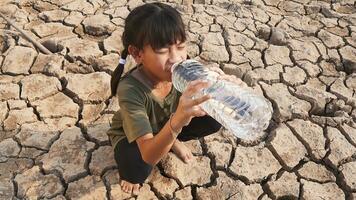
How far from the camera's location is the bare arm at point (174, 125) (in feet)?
4.68

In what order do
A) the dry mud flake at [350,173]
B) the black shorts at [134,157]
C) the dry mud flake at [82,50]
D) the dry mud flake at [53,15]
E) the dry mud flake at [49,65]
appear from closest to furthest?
the black shorts at [134,157] < the dry mud flake at [350,173] < the dry mud flake at [49,65] < the dry mud flake at [82,50] < the dry mud flake at [53,15]

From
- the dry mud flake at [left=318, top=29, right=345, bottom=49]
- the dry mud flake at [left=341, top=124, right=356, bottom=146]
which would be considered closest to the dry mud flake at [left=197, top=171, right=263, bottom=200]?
the dry mud flake at [left=341, top=124, right=356, bottom=146]

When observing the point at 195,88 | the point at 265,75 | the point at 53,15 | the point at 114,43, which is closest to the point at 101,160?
the point at 195,88

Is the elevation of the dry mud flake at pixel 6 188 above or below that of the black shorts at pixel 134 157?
below

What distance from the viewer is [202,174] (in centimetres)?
218

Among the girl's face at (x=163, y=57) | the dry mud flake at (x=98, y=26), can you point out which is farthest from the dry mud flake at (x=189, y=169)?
the dry mud flake at (x=98, y=26)

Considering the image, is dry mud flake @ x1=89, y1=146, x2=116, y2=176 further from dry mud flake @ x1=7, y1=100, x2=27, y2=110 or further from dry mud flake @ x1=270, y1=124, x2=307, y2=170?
dry mud flake @ x1=270, y1=124, x2=307, y2=170

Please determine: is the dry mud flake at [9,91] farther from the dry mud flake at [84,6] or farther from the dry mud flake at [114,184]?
the dry mud flake at [84,6]

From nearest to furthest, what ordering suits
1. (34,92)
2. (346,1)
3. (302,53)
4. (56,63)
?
(34,92), (56,63), (302,53), (346,1)

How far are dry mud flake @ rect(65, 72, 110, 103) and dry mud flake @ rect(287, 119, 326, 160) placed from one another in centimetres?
115

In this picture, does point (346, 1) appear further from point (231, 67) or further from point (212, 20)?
point (231, 67)

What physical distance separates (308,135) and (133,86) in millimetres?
→ 1163

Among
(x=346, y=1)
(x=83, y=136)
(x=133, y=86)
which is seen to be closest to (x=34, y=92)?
(x=83, y=136)

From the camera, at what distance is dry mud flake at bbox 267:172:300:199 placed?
6.92ft
